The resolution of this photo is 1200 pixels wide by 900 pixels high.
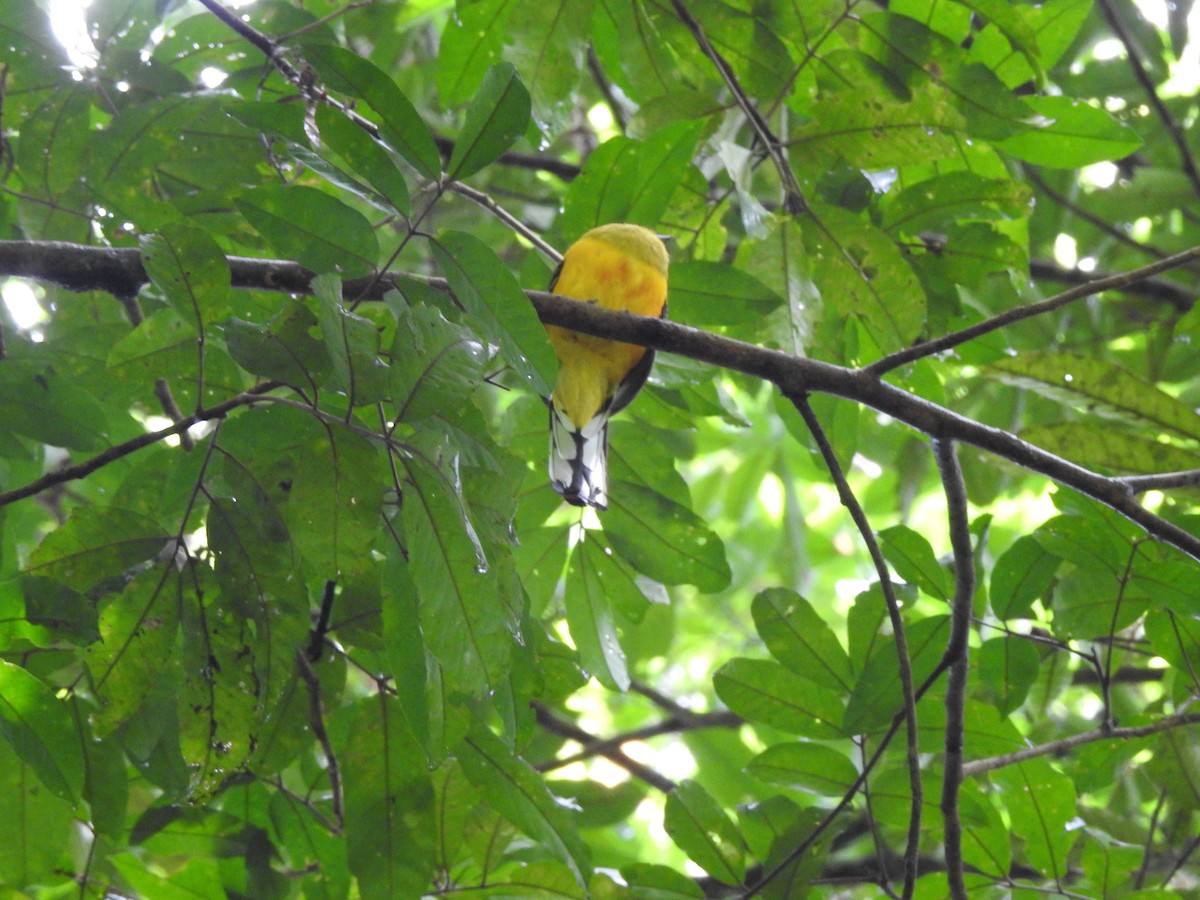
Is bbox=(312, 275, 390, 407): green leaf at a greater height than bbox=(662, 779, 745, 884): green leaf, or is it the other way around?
bbox=(312, 275, 390, 407): green leaf

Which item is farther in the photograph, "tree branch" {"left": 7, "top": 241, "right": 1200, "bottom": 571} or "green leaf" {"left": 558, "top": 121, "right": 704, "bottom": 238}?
"green leaf" {"left": 558, "top": 121, "right": 704, "bottom": 238}

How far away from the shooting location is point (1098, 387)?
2.37 metres

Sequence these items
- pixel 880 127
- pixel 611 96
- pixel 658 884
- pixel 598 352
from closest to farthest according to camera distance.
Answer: pixel 658 884 → pixel 880 127 → pixel 598 352 → pixel 611 96

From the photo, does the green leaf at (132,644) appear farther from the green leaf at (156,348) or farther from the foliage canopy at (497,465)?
the green leaf at (156,348)

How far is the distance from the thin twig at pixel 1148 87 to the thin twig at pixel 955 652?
239cm

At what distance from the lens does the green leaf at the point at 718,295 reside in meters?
2.30

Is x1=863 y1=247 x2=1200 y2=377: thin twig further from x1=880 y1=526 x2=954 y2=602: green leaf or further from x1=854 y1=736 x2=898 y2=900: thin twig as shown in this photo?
x1=854 y1=736 x2=898 y2=900: thin twig

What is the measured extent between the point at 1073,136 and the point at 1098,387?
634mm

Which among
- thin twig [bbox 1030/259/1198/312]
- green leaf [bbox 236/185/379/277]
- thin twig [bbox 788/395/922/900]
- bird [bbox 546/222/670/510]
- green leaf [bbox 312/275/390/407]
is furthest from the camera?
thin twig [bbox 1030/259/1198/312]

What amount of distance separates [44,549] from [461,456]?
79 cm

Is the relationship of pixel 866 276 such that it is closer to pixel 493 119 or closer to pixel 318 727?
pixel 493 119

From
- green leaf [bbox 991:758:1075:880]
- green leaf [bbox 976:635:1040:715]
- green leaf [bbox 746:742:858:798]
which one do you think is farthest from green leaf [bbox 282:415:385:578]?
green leaf [bbox 991:758:1075:880]

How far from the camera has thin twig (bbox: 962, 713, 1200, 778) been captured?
7.14 ft

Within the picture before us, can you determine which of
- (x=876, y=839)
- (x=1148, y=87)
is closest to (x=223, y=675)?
(x=876, y=839)
